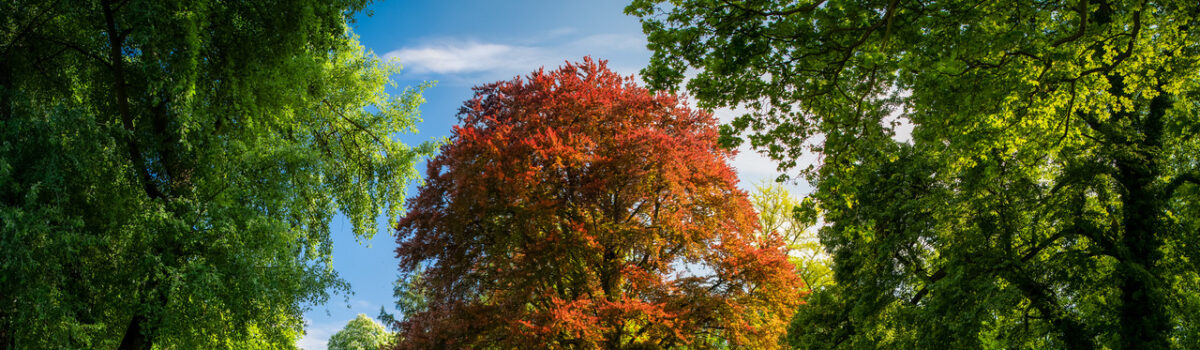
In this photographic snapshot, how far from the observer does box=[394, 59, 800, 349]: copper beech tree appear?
11945mm

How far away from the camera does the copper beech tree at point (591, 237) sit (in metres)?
11.9

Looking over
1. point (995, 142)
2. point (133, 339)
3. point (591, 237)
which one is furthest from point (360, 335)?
point (995, 142)

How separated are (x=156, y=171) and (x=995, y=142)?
40.2 feet

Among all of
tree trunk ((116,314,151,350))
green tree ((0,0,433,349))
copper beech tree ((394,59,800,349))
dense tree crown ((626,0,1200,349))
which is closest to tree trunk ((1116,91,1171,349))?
dense tree crown ((626,0,1200,349))

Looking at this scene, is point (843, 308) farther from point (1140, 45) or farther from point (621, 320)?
point (1140, 45)

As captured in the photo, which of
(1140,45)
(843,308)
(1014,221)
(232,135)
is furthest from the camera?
(843,308)

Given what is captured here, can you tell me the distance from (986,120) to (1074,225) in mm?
3407

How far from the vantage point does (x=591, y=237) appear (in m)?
11.7

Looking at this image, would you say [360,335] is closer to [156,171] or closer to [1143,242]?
[156,171]

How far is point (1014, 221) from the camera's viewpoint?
11883mm

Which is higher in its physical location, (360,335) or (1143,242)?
(360,335)

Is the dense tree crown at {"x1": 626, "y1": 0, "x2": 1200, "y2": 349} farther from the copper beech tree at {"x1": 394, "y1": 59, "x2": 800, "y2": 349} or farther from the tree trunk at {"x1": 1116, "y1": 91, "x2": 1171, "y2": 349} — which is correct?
the copper beech tree at {"x1": 394, "y1": 59, "x2": 800, "y2": 349}

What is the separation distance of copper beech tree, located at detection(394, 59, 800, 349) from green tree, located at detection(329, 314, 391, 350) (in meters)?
23.2

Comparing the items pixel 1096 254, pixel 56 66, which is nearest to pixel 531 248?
pixel 56 66
